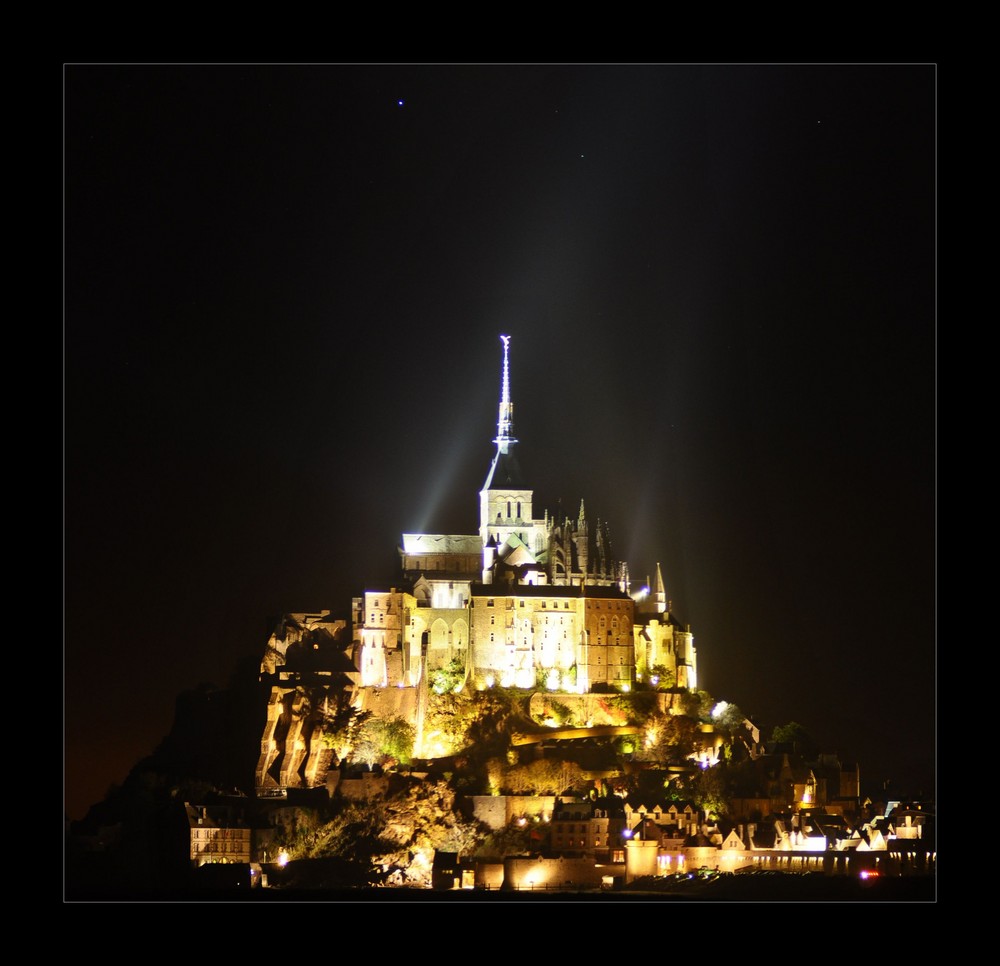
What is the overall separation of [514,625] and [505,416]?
8078mm

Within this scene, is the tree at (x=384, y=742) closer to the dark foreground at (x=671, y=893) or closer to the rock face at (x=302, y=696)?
the rock face at (x=302, y=696)

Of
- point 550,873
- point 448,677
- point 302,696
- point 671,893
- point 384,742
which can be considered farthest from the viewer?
point 448,677

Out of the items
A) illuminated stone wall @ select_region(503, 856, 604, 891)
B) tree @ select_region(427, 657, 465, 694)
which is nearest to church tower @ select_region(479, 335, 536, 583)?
tree @ select_region(427, 657, 465, 694)

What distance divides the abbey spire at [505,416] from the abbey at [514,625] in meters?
3.41

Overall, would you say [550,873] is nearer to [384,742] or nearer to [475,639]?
[384,742]

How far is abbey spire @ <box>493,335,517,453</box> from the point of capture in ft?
213

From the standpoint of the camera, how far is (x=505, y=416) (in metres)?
65.4

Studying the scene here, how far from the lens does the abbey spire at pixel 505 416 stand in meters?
64.9

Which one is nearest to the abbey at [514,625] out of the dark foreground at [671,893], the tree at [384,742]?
the tree at [384,742]

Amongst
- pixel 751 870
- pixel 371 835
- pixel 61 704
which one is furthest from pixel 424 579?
pixel 61 704

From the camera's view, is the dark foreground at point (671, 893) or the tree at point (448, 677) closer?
the dark foreground at point (671, 893)

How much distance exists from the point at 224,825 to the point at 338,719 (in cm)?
548

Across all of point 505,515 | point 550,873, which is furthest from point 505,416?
point 550,873

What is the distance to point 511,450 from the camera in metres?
64.8
